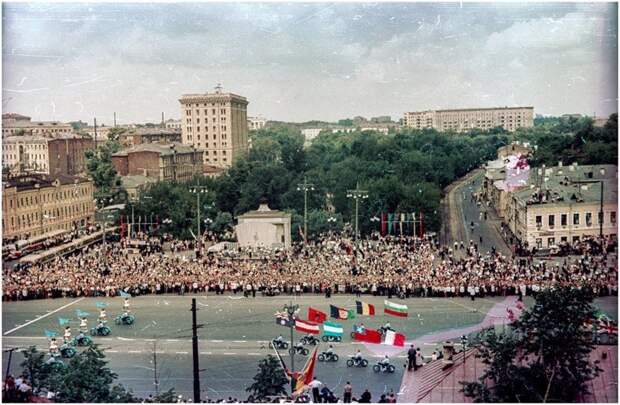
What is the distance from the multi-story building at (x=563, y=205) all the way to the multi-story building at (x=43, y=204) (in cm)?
588

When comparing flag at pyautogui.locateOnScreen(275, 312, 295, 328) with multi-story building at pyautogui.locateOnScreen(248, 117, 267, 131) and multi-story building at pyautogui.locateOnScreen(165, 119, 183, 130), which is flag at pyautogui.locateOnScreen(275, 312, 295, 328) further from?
multi-story building at pyautogui.locateOnScreen(165, 119, 183, 130)

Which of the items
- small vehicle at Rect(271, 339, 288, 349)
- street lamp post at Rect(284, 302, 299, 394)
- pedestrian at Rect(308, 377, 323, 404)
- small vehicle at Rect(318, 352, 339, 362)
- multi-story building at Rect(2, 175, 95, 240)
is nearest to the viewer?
pedestrian at Rect(308, 377, 323, 404)

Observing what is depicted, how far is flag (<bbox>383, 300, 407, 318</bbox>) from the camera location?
10.2m

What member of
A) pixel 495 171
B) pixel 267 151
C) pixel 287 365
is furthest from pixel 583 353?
pixel 267 151

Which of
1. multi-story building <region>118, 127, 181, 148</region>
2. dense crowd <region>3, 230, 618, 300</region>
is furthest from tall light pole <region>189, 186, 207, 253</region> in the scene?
multi-story building <region>118, 127, 181, 148</region>

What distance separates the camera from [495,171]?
39.6 feet

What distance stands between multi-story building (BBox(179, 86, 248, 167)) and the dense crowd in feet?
4.63

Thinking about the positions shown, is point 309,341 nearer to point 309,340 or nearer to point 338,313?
point 309,340

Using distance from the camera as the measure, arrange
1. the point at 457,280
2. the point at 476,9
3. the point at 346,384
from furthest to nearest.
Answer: the point at 457,280
the point at 476,9
the point at 346,384

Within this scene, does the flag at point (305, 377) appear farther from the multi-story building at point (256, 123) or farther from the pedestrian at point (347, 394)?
the multi-story building at point (256, 123)

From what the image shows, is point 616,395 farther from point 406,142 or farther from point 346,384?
point 406,142

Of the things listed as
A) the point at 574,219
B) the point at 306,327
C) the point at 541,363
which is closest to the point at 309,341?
the point at 306,327

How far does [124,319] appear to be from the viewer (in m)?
10.3

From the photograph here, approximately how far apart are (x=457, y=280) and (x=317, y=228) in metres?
2.10
